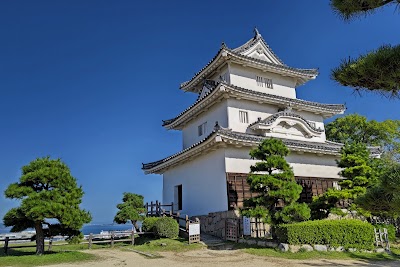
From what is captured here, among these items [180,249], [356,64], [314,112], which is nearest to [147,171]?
[180,249]

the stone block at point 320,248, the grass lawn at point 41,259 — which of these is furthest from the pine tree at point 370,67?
the grass lawn at point 41,259

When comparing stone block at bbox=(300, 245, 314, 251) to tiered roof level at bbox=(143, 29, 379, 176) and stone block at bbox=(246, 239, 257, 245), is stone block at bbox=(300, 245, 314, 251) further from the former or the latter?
tiered roof level at bbox=(143, 29, 379, 176)

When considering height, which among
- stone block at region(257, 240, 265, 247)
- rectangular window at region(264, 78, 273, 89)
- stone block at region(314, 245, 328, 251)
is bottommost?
stone block at region(314, 245, 328, 251)

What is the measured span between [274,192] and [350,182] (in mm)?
5045

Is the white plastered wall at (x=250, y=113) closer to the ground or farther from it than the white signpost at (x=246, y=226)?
farther from it

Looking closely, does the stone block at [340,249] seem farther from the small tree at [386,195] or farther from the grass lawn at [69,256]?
the small tree at [386,195]

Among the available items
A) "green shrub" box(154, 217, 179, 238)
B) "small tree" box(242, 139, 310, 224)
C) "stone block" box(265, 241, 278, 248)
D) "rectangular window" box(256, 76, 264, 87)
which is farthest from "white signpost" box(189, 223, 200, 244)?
"rectangular window" box(256, 76, 264, 87)

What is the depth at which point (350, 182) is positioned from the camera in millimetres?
14727

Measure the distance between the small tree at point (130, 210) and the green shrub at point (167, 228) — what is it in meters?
3.98

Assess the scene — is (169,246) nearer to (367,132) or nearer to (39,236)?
(39,236)

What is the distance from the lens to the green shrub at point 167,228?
15.3 meters

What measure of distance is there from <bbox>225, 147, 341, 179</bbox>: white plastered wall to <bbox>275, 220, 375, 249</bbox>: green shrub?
4.44m

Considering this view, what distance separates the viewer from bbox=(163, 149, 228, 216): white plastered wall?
52.3 feet

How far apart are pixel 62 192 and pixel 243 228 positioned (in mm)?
7991
